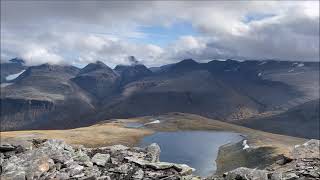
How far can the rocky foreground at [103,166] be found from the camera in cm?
4653

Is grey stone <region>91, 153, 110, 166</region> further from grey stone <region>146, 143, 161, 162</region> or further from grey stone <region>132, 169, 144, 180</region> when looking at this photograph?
grey stone <region>146, 143, 161, 162</region>

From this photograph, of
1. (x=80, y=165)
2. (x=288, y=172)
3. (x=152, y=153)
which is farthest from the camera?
(x=152, y=153)

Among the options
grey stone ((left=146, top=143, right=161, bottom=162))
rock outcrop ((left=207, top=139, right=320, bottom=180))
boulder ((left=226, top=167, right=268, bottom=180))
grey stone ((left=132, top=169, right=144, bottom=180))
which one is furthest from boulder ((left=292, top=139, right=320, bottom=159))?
grey stone ((left=132, top=169, right=144, bottom=180))

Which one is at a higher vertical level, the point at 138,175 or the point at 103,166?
the point at 103,166

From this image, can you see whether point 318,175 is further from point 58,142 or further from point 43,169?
point 58,142

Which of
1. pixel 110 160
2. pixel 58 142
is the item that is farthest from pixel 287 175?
pixel 58 142

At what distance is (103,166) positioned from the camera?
51.4 metres

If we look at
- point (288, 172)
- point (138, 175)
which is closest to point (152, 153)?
point (138, 175)

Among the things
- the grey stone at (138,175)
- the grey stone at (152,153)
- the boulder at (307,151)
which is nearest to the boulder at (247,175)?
the grey stone at (138,175)

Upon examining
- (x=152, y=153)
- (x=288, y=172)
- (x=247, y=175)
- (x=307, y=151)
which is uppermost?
(x=152, y=153)

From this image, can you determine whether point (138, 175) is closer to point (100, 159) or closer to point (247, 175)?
point (100, 159)

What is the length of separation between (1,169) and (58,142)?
10807mm

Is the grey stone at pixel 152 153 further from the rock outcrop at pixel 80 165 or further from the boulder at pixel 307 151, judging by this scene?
the boulder at pixel 307 151

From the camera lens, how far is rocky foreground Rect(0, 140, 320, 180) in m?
46.5
